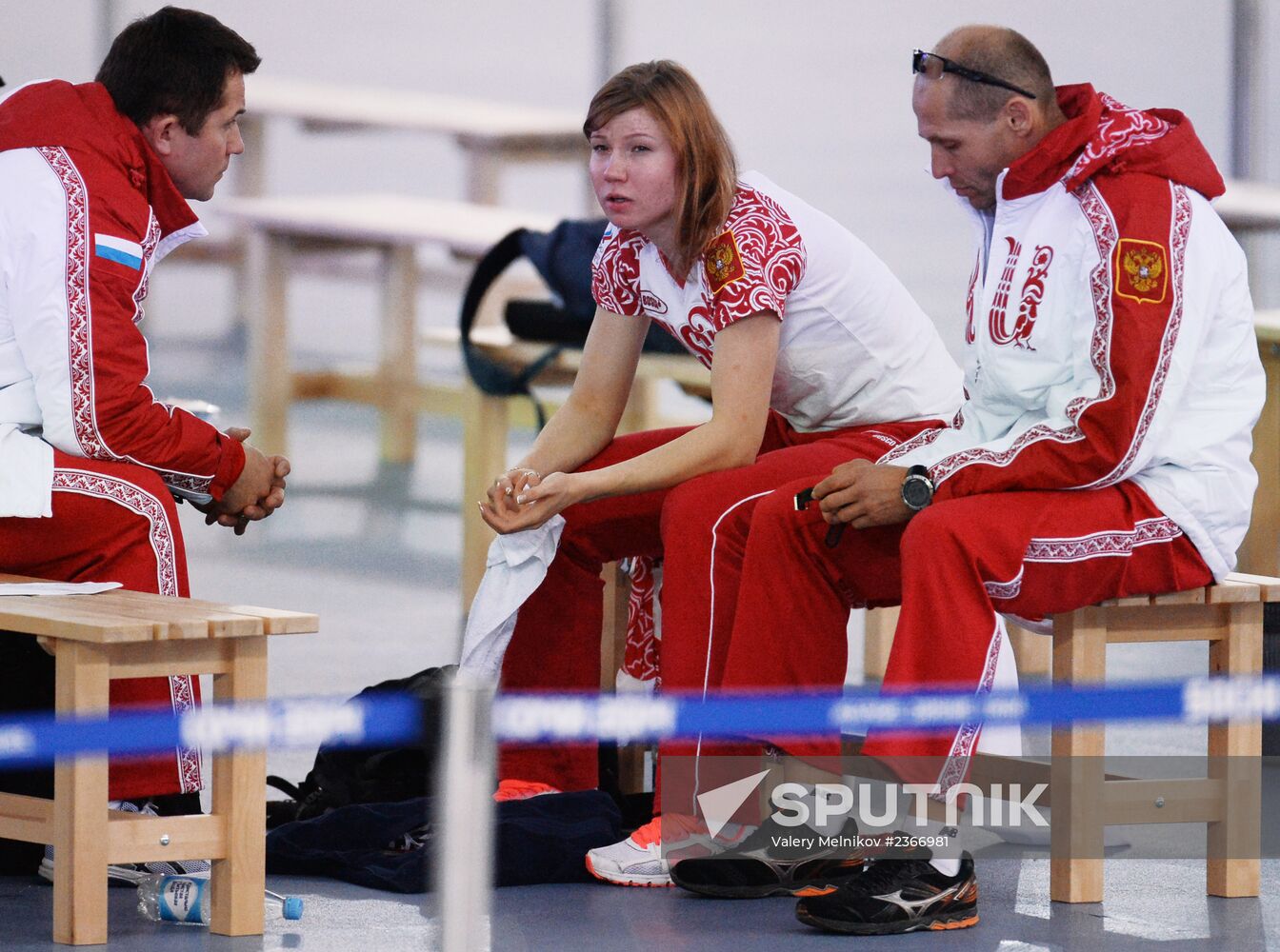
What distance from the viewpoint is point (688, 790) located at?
3.25 metres

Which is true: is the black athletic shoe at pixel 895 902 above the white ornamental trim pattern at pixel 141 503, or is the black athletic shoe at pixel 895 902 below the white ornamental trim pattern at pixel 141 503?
below

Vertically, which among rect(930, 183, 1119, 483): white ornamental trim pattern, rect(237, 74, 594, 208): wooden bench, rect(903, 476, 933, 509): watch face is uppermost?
rect(237, 74, 594, 208): wooden bench

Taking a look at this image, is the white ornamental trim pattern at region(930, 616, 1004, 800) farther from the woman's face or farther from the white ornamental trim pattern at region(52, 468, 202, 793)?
the white ornamental trim pattern at region(52, 468, 202, 793)

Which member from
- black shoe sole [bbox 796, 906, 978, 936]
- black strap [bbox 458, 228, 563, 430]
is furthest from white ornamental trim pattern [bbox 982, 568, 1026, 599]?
black strap [bbox 458, 228, 563, 430]

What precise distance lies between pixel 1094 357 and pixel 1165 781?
25.6 inches

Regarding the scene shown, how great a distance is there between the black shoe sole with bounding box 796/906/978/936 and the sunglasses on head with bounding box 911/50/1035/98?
3.90ft

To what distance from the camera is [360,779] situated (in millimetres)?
3609

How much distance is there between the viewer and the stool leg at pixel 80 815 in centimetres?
282

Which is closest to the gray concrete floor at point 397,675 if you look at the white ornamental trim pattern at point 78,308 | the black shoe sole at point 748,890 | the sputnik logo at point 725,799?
the black shoe sole at point 748,890

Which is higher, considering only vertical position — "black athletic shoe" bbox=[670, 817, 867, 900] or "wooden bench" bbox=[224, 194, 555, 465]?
"wooden bench" bbox=[224, 194, 555, 465]

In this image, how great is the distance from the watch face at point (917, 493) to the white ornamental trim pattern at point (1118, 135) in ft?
1.58

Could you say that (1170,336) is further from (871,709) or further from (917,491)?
(871,709)

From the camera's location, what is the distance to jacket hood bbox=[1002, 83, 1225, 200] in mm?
3143

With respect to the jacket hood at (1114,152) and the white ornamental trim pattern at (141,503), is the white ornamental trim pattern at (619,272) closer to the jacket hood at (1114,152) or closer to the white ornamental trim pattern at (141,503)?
the jacket hood at (1114,152)
